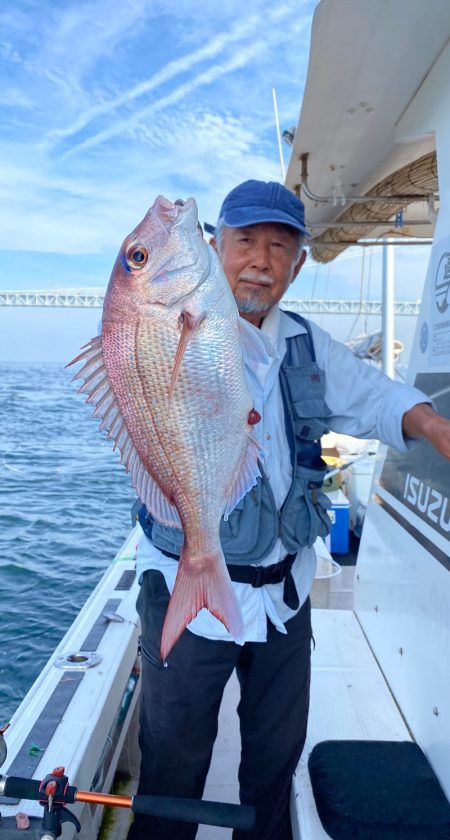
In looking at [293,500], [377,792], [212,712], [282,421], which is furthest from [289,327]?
[377,792]

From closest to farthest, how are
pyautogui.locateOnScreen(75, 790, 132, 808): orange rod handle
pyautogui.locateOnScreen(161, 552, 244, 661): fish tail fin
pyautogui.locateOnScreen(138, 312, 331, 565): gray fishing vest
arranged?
pyautogui.locateOnScreen(161, 552, 244, 661): fish tail fin < pyautogui.locateOnScreen(75, 790, 132, 808): orange rod handle < pyautogui.locateOnScreen(138, 312, 331, 565): gray fishing vest

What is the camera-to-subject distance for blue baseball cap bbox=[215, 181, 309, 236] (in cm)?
208

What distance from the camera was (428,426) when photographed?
196 cm

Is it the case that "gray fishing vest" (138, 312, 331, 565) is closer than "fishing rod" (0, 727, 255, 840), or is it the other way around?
"fishing rod" (0, 727, 255, 840)

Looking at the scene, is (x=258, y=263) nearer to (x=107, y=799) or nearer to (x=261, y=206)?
(x=261, y=206)

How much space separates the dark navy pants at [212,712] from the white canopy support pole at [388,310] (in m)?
8.16

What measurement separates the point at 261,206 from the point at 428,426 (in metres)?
0.93

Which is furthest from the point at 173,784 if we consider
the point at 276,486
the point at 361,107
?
the point at 361,107

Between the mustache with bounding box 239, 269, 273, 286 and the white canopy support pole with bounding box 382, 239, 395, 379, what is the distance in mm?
8135

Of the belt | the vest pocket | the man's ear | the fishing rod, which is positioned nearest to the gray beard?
the man's ear

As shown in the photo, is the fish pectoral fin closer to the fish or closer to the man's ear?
the fish

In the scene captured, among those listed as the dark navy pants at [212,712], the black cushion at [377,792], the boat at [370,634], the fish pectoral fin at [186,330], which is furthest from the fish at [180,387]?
the black cushion at [377,792]

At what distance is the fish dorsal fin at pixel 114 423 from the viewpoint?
148 centimetres

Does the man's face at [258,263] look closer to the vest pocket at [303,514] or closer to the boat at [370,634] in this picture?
the vest pocket at [303,514]
